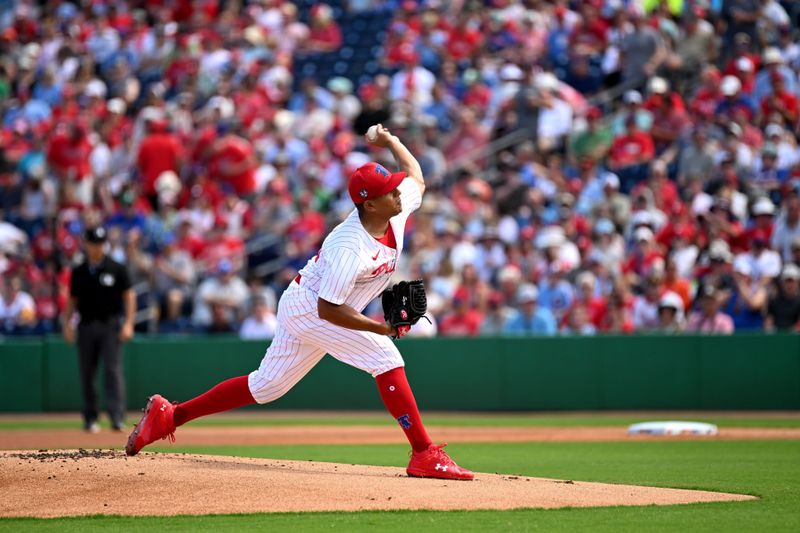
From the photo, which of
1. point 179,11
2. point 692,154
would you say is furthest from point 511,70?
point 179,11

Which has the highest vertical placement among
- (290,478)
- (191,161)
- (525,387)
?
(290,478)

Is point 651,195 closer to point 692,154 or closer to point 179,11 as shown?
point 692,154

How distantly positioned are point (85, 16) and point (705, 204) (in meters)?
13.4

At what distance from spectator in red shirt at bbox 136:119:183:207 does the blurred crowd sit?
0.03 metres

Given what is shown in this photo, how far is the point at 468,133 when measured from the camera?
60.3 ft

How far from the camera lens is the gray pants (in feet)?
41.1

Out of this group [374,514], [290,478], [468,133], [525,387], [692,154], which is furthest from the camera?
[468,133]

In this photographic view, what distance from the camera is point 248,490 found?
6.85 m

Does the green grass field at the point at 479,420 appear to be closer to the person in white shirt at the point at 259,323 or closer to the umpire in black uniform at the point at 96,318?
the person in white shirt at the point at 259,323

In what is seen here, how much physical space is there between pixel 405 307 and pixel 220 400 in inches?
56.9

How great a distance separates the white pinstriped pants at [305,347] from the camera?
23.8 ft

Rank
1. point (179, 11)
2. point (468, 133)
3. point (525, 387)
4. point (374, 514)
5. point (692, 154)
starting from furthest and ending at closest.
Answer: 1. point (179, 11)
2. point (468, 133)
3. point (692, 154)
4. point (525, 387)
5. point (374, 514)

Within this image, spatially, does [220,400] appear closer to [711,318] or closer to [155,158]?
[711,318]

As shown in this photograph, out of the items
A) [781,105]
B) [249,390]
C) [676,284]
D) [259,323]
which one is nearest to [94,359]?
[259,323]
